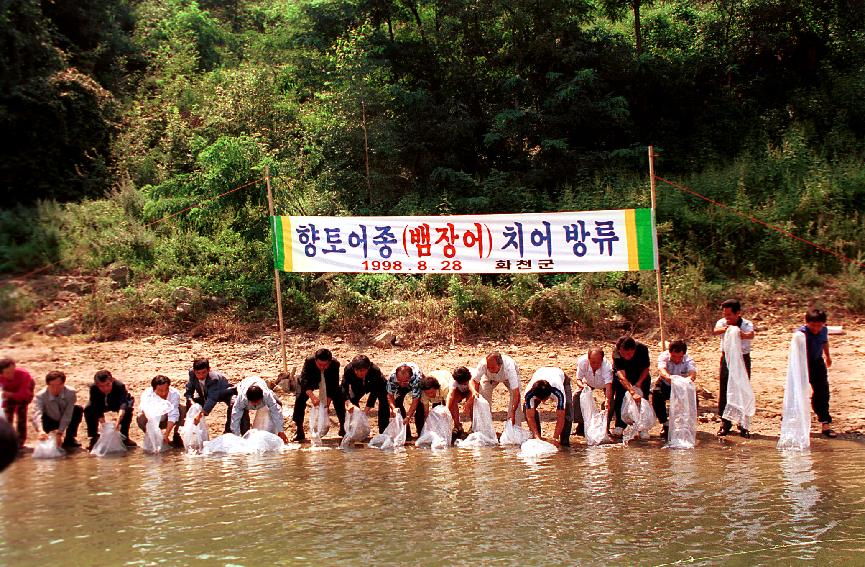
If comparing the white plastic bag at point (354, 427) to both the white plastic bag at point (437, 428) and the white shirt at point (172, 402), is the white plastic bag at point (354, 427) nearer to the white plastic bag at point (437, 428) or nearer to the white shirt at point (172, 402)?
the white plastic bag at point (437, 428)

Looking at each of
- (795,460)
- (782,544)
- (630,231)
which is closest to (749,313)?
(630,231)

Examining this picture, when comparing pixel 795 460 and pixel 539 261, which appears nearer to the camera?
pixel 795 460

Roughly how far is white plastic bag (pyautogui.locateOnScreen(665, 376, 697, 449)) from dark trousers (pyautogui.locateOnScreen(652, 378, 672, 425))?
204 mm

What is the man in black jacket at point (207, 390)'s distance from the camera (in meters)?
9.74

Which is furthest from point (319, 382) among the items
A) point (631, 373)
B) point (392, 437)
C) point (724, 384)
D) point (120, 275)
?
point (120, 275)

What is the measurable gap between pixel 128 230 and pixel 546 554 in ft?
35.7

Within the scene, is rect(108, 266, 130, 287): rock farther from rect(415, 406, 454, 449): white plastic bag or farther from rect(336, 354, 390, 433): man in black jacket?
rect(415, 406, 454, 449): white plastic bag

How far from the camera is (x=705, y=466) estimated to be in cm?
833

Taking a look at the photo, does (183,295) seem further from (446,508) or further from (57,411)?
(446,508)

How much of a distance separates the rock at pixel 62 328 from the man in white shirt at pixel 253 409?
4566 mm

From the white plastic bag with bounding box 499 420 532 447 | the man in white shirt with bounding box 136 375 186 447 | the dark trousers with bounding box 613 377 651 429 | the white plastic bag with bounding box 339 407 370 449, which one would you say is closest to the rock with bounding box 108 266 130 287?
the man in white shirt with bounding box 136 375 186 447

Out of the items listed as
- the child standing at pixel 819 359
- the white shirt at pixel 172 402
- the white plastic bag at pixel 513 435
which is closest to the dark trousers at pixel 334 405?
the white shirt at pixel 172 402

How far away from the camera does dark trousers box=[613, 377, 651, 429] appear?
30.5 ft

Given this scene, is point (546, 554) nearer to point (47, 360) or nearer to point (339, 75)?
point (47, 360)
